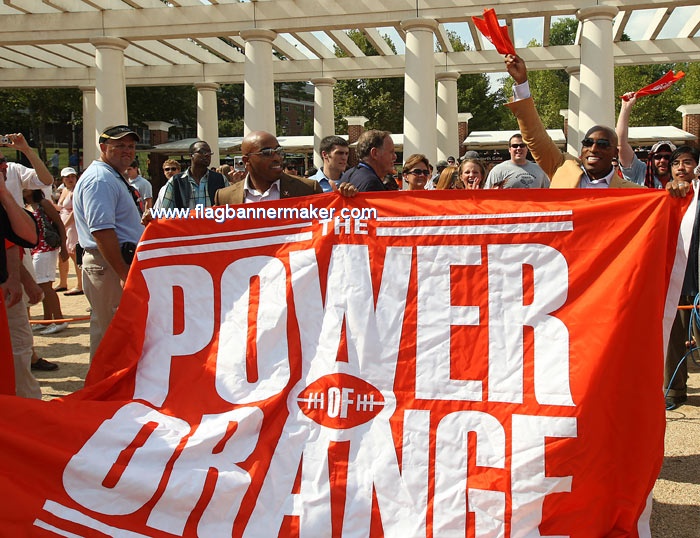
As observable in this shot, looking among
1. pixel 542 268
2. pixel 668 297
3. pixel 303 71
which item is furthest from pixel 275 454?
pixel 303 71

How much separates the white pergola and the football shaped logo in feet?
37.4

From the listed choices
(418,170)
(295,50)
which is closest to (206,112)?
(295,50)

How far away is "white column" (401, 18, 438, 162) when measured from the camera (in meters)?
14.4

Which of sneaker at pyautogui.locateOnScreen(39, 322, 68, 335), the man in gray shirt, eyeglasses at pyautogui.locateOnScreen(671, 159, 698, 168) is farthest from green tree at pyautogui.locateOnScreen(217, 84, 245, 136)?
eyeglasses at pyautogui.locateOnScreen(671, 159, 698, 168)

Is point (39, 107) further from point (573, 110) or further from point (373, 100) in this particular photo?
point (573, 110)

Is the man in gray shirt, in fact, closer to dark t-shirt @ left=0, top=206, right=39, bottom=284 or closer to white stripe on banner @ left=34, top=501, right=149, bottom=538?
dark t-shirt @ left=0, top=206, right=39, bottom=284

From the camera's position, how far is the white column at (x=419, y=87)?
14.4m

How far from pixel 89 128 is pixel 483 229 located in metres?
21.6

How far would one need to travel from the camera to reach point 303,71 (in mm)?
21234

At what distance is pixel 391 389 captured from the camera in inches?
128

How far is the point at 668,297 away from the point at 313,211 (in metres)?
1.85

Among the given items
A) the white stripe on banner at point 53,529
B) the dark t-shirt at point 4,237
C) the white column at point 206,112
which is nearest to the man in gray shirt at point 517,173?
the dark t-shirt at point 4,237

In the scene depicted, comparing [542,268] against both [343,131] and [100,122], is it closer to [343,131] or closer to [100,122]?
[100,122]

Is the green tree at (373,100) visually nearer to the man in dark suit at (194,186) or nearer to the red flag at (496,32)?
the man in dark suit at (194,186)
